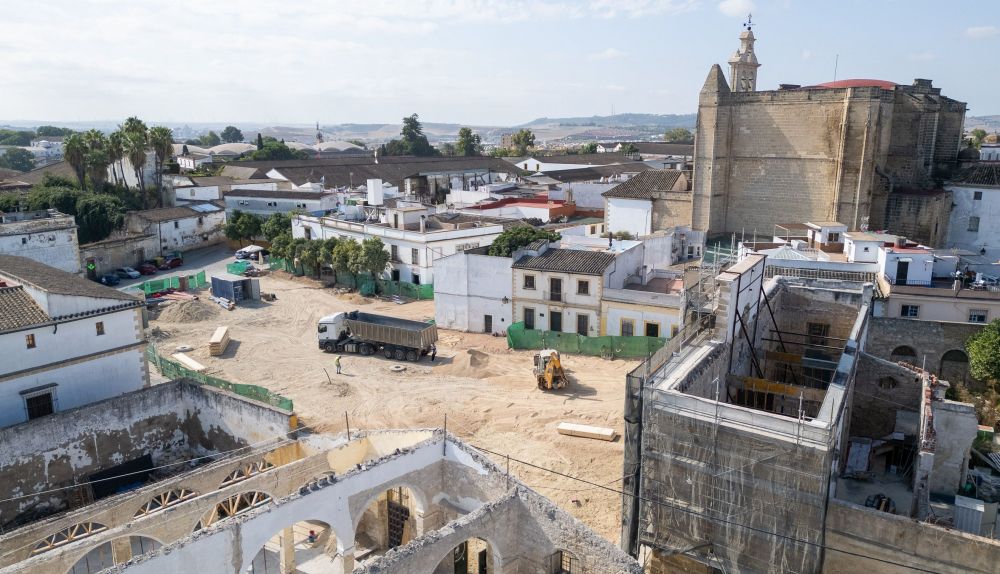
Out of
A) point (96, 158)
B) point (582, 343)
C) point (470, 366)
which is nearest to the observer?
point (470, 366)

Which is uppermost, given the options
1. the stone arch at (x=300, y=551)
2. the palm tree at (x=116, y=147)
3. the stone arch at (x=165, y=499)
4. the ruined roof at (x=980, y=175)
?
the palm tree at (x=116, y=147)

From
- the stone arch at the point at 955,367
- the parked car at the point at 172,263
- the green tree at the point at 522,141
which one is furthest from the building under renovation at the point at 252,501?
the green tree at the point at 522,141

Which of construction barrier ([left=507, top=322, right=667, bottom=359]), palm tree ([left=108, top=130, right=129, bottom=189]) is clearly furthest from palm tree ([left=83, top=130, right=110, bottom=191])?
construction barrier ([left=507, top=322, right=667, bottom=359])

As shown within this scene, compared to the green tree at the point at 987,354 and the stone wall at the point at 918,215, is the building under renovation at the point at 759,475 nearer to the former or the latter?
the green tree at the point at 987,354

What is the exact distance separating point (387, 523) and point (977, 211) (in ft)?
139

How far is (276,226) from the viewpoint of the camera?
2242 inches

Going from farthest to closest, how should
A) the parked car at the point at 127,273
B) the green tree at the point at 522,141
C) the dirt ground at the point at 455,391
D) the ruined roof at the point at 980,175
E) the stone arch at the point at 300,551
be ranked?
the green tree at the point at 522,141
the parked car at the point at 127,273
the ruined roof at the point at 980,175
the dirt ground at the point at 455,391
the stone arch at the point at 300,551

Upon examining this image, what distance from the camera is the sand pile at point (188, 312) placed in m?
41.0

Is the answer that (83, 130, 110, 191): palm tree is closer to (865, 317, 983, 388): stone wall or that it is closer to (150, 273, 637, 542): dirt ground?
(150, 273, 637, 542): dirt ground

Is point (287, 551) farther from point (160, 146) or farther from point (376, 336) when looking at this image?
point (160, 146)

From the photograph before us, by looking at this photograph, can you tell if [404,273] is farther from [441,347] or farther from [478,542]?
[478,542]

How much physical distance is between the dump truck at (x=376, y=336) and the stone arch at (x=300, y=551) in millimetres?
13383

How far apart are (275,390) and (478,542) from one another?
1466 cm

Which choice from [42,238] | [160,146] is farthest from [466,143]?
[42,238]
